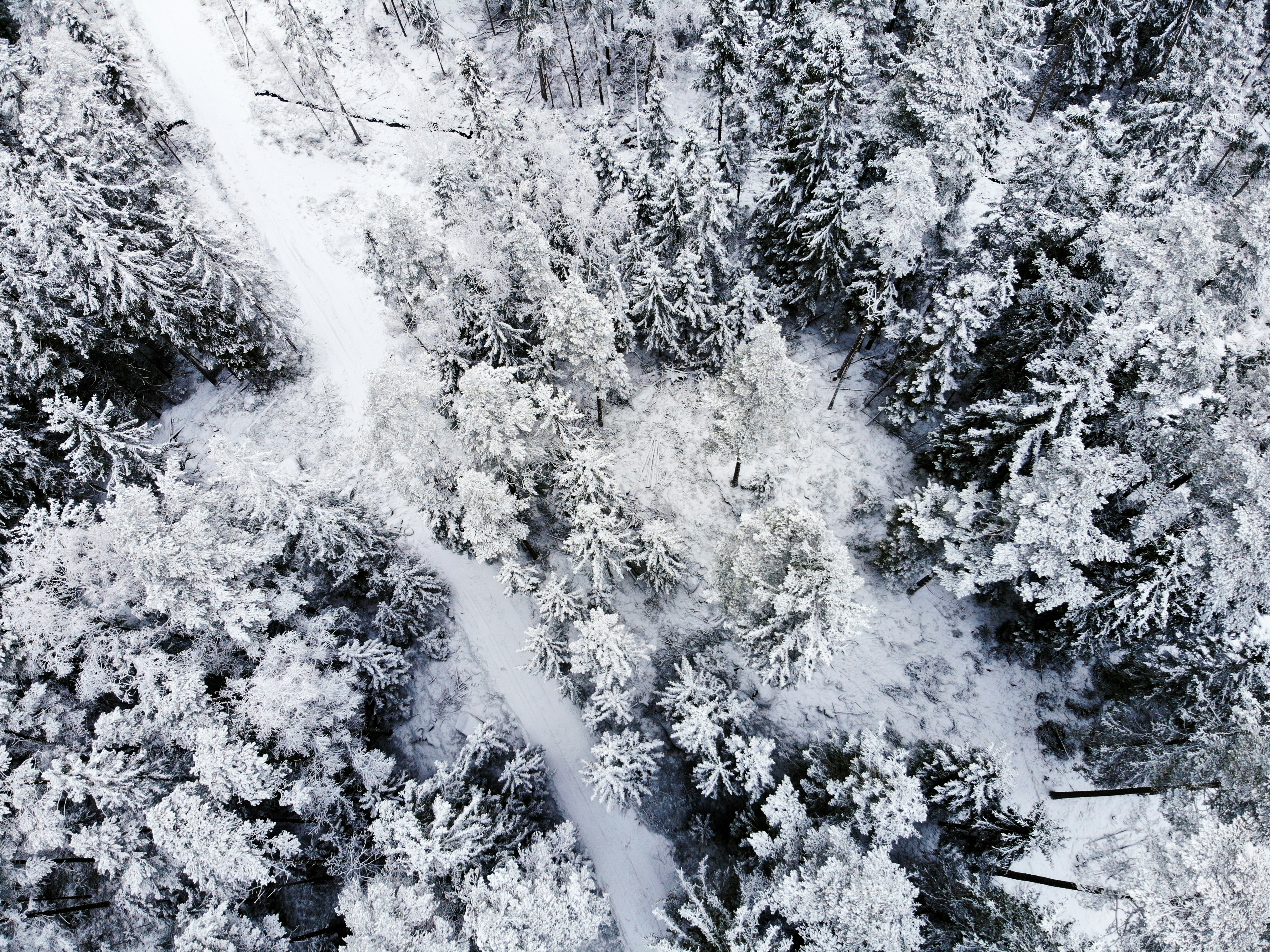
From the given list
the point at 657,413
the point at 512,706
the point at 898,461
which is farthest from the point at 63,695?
the point at 898,461

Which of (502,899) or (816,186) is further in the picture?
(816,186)

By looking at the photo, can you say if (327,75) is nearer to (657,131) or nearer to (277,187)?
(277,187)

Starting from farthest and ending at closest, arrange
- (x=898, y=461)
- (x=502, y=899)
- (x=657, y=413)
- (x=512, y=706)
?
1. (x=657, y=413)
2. (x=898, y=461)
3. (x=512, y=706)
4. (x=502, y=899)

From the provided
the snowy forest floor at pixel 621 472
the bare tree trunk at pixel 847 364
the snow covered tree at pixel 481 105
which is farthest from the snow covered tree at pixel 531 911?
the snow covered tree at pixel 481 105

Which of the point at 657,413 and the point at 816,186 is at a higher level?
the point at 816,186

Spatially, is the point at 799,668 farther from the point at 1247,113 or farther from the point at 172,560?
the point at 1247,113

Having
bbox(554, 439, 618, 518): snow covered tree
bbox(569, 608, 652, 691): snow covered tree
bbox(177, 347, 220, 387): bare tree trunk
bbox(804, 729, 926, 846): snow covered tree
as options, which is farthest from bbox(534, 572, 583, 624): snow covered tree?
bbox(177, 347, 220, 387): bare tree trunk

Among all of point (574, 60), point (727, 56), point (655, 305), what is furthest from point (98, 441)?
point (574, 60)
